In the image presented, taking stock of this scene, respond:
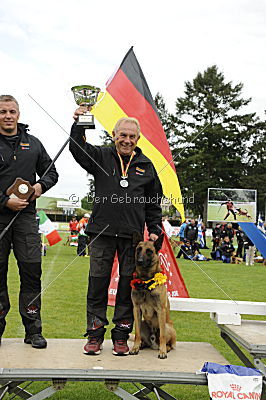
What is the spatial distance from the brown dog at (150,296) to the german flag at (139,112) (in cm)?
321

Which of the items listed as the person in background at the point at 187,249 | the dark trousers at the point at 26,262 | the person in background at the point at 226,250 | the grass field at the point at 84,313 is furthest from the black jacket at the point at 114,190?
the person in background at the point at 187,249

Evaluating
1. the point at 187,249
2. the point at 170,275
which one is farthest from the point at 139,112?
the point at 187,249

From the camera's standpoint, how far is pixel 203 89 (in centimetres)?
5003

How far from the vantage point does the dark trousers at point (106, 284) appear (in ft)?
11.7

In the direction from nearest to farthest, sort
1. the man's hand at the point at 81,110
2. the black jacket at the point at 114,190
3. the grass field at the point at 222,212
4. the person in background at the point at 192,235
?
the man's hand at the point at 81,110 → the black jacket at the point at 114,190 → the person in background at the point at 192,235 → the grass field at the point at 222,212

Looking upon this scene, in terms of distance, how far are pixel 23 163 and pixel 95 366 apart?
1.62 meters

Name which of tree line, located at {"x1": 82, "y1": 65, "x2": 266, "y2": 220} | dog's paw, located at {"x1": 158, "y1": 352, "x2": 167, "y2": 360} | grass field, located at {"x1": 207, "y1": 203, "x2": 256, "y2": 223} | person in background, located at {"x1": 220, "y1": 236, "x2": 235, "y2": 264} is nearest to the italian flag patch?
person in background, located at {"x1": 220, "y1": 236, "x2": 235, "y2": 264}

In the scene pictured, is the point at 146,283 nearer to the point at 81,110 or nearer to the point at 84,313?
the point at 81,110

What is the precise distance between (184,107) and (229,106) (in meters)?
4.94

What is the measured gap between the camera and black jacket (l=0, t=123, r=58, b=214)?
346cm

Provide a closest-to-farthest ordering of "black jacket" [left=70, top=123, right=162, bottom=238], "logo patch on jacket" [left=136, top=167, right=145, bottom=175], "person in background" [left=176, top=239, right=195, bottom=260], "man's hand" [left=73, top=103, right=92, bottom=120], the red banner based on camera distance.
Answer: "man's hand" [left=73, top=103, right=92, bottom=120] < "black jacket" [left=70, top=123, right=162, bottom=238] < "logo patch on jacket" [left=136, top=167, right=145, bottom=175] < the red banner < "person in background" [left=176, top=239, right=195, bottom=260]

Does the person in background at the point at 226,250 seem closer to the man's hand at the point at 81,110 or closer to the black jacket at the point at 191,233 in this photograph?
the black jacket at the point at 191,233

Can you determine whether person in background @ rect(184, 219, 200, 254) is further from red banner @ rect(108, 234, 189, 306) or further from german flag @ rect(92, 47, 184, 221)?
german flag @ rect(92, 47, 184, 221)

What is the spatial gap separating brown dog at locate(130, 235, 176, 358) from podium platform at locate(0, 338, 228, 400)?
142mm
